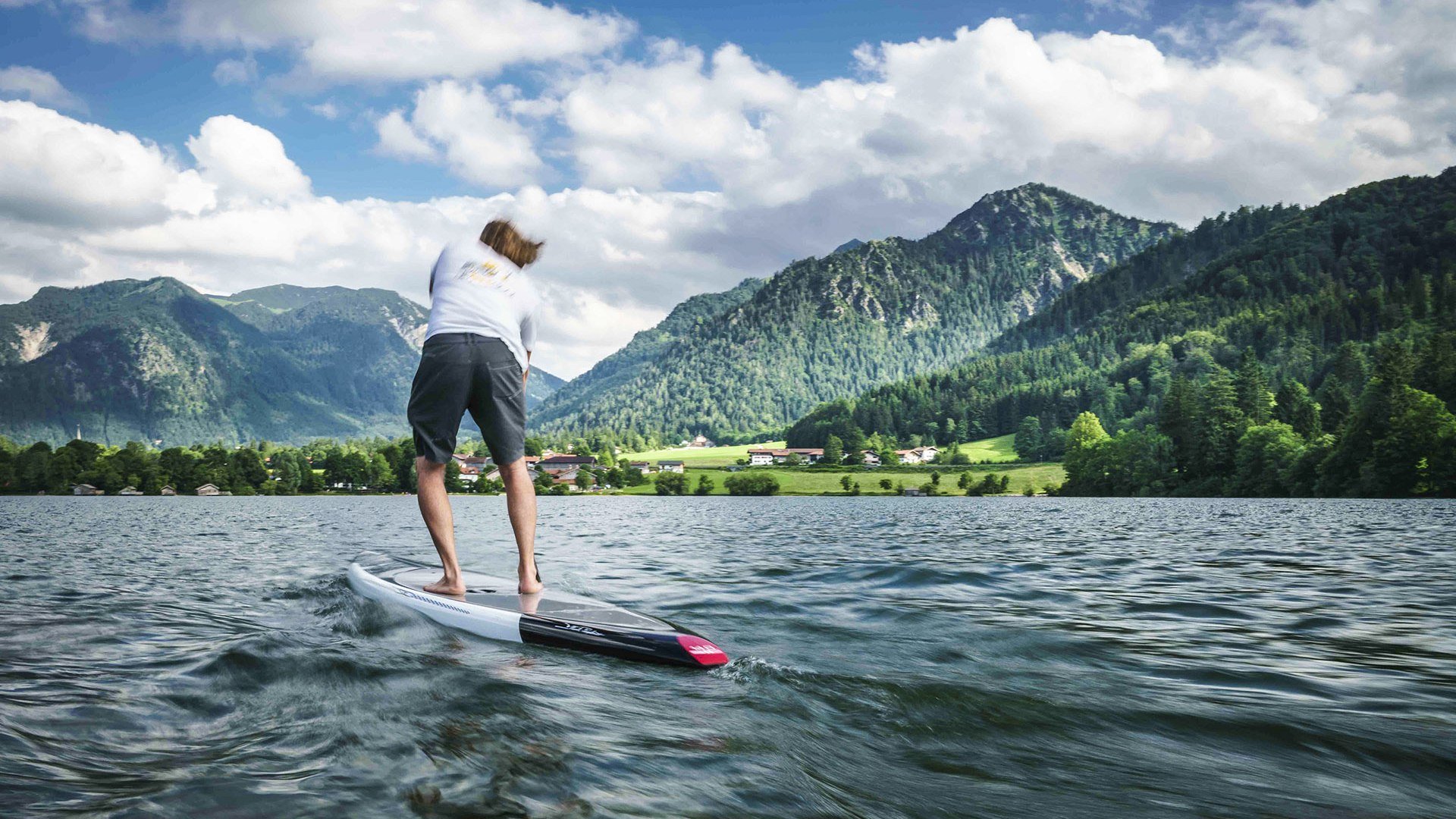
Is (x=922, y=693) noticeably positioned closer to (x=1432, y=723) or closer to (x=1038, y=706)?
(x=1038, y=706)

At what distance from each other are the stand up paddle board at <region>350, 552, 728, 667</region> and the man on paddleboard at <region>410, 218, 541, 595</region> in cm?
32

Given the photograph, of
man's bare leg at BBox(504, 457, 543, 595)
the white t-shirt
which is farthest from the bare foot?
the white t-shirt

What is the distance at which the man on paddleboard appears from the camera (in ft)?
26.4

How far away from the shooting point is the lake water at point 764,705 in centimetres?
357

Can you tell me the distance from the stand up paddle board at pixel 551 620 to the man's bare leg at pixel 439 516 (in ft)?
0.57

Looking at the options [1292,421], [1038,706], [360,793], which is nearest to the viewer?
[360,793]

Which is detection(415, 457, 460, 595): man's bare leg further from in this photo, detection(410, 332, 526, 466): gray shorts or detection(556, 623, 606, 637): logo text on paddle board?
detection(556, 623, 606, 637): logo text on paddle board

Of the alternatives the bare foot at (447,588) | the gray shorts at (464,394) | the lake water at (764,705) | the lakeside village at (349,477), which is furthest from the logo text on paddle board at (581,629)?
the lakeside village at (349,477)

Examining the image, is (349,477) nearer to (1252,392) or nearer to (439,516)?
(1252,392)

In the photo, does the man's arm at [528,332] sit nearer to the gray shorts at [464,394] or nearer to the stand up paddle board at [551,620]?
the gray shorts at [464,394]

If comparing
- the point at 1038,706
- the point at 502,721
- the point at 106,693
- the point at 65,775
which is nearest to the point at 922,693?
the point at 1038,706

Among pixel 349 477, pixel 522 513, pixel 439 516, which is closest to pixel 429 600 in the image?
pixel 439 516

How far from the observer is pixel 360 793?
11.4ft

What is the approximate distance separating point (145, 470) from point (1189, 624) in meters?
157
